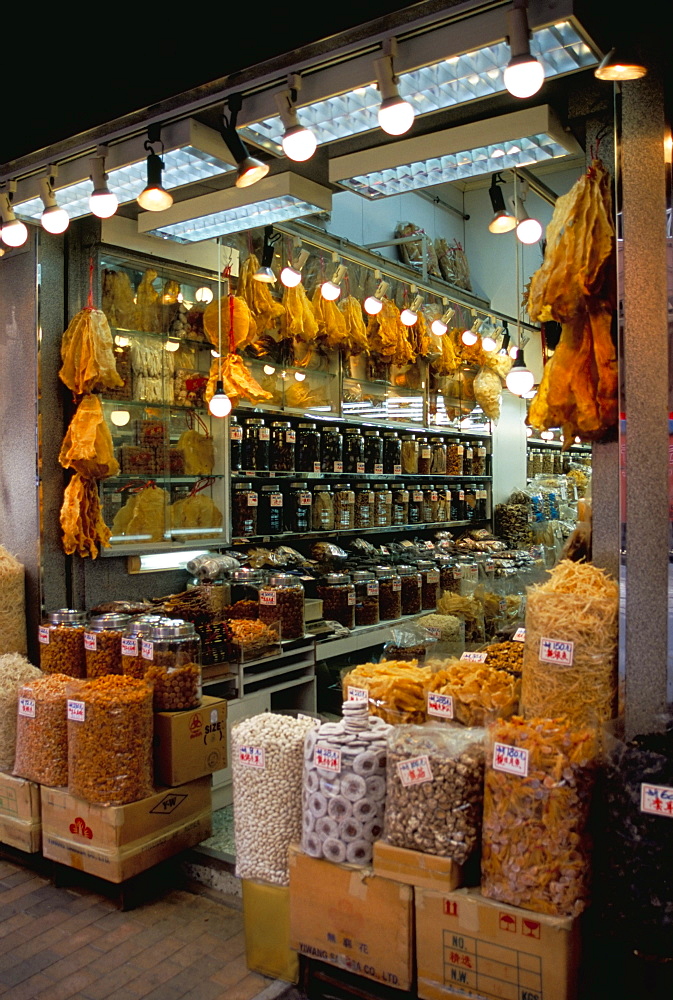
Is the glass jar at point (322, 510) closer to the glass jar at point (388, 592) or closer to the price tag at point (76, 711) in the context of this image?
the glass jar at point (388, 592)

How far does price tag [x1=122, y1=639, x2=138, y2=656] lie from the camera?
3.50m

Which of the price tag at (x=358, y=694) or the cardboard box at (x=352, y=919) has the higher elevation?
the price tag at (x=358, y=694)

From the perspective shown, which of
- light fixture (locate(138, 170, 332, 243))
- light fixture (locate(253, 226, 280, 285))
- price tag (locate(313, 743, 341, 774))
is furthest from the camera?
light fixture (locate(253, 226, 280, 285))

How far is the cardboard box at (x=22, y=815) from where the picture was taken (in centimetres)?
341

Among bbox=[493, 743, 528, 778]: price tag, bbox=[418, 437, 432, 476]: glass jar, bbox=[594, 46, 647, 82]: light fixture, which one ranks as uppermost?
bbox=[594, 46, 647, 82]: light fixture

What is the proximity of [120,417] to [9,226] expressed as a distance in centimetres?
126

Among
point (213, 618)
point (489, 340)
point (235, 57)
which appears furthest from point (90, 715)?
point (489, 340)

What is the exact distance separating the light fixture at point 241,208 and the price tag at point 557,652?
2.32m

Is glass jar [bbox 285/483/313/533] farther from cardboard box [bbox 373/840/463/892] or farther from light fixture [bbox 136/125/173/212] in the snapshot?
cardboard box [bbox 373/840/463/892]

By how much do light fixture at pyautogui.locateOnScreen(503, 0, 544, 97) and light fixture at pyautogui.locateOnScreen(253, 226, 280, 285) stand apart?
2.02 m

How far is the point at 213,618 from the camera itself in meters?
4.19

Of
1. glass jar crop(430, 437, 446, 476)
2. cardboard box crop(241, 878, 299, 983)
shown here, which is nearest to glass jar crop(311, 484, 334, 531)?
glass jar crop(430, 437, 446, 476)

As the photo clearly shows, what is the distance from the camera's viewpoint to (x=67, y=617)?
385 centimetres

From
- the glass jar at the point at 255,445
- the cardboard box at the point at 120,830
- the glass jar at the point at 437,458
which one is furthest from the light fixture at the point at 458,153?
the glass jar at the point at 437,458
